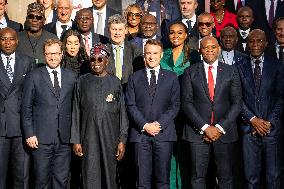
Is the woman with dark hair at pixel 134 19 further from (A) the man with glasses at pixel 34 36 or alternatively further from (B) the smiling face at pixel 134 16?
(A) the man with glasses at pixel 34 36

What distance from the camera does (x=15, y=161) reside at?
6.35 meters

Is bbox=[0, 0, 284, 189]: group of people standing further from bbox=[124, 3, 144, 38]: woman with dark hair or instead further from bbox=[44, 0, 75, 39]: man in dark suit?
bbox=[124, 3, 144, 38]: woman with dark hair

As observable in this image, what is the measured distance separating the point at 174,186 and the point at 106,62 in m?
1.88

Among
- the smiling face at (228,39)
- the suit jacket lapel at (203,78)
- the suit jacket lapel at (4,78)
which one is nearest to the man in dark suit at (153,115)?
the suit jacket lapel at (203,78)

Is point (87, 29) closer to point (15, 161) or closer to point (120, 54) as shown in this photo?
point (120, 54)

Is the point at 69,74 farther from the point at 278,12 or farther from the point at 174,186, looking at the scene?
the point at 278,12

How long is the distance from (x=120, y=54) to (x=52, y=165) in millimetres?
1762

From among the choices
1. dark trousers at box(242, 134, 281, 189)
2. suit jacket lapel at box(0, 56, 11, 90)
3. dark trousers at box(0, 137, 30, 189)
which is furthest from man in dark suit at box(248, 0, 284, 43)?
dark trousers at box(0, 137, 30, 189)

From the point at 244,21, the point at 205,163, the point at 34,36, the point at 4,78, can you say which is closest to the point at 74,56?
the point at 34,36

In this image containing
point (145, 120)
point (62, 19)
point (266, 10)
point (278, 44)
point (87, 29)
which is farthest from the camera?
point (266, 10)

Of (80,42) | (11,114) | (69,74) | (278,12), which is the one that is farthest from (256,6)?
(11,114)

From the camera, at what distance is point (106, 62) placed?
6219mm

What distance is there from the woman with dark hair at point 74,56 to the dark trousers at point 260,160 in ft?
7.64

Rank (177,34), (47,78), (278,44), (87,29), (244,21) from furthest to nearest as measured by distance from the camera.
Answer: (244,21) → (278,44) → (87,29) → (177,34) → (47,78)
